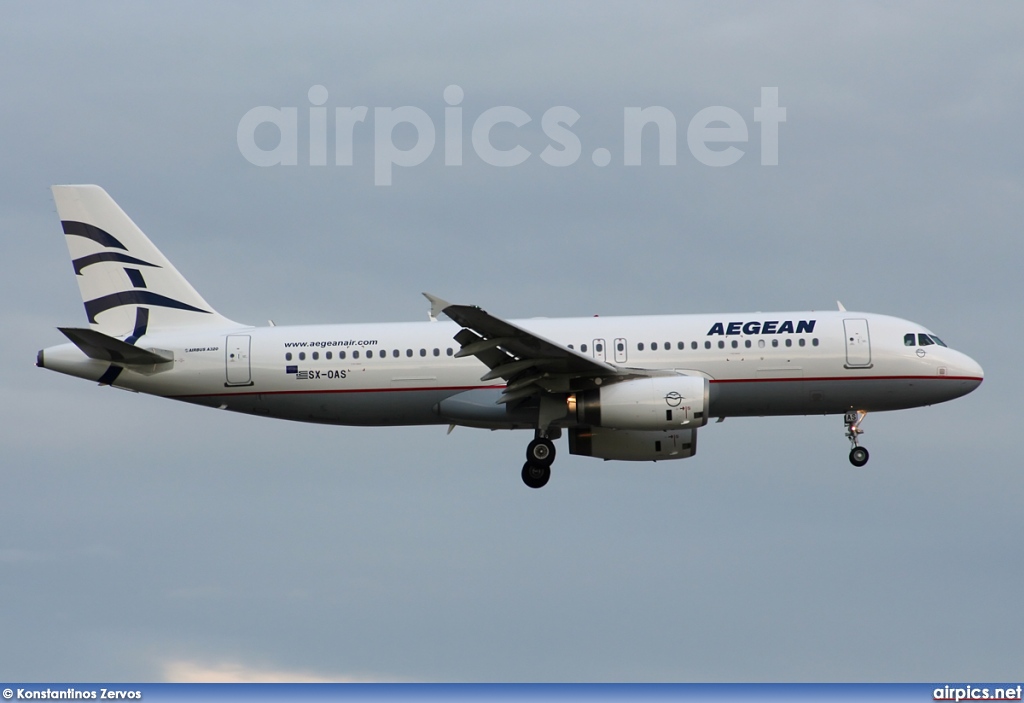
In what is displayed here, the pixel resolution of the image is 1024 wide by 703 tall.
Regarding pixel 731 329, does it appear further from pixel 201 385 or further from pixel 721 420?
pixel 201 385

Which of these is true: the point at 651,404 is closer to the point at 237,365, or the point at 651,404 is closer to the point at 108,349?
the point at 237,365

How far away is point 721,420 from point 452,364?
745 cm

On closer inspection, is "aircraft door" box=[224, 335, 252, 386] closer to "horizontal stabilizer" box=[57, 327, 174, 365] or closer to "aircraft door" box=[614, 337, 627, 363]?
"horizontal stabilizer" box=[57, 327, 174, 365]

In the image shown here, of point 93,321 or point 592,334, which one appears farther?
point 93,321

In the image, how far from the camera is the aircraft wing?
32.9m

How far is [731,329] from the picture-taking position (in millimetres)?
35781

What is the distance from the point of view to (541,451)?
3656cm

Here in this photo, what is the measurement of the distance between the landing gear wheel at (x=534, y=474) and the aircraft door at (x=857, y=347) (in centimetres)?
851

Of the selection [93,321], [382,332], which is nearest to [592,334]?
[382,332]

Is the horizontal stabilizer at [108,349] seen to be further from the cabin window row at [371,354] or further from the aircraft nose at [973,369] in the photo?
the aircraft nose at [973,369]

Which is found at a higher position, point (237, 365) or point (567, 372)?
point (237, 365)

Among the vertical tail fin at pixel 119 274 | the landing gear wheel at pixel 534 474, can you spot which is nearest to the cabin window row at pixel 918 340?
the landing gear wheel at pixel 534 474

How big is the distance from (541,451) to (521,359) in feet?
10.8

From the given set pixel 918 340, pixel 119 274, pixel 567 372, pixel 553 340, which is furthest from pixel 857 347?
pixel 119 274
